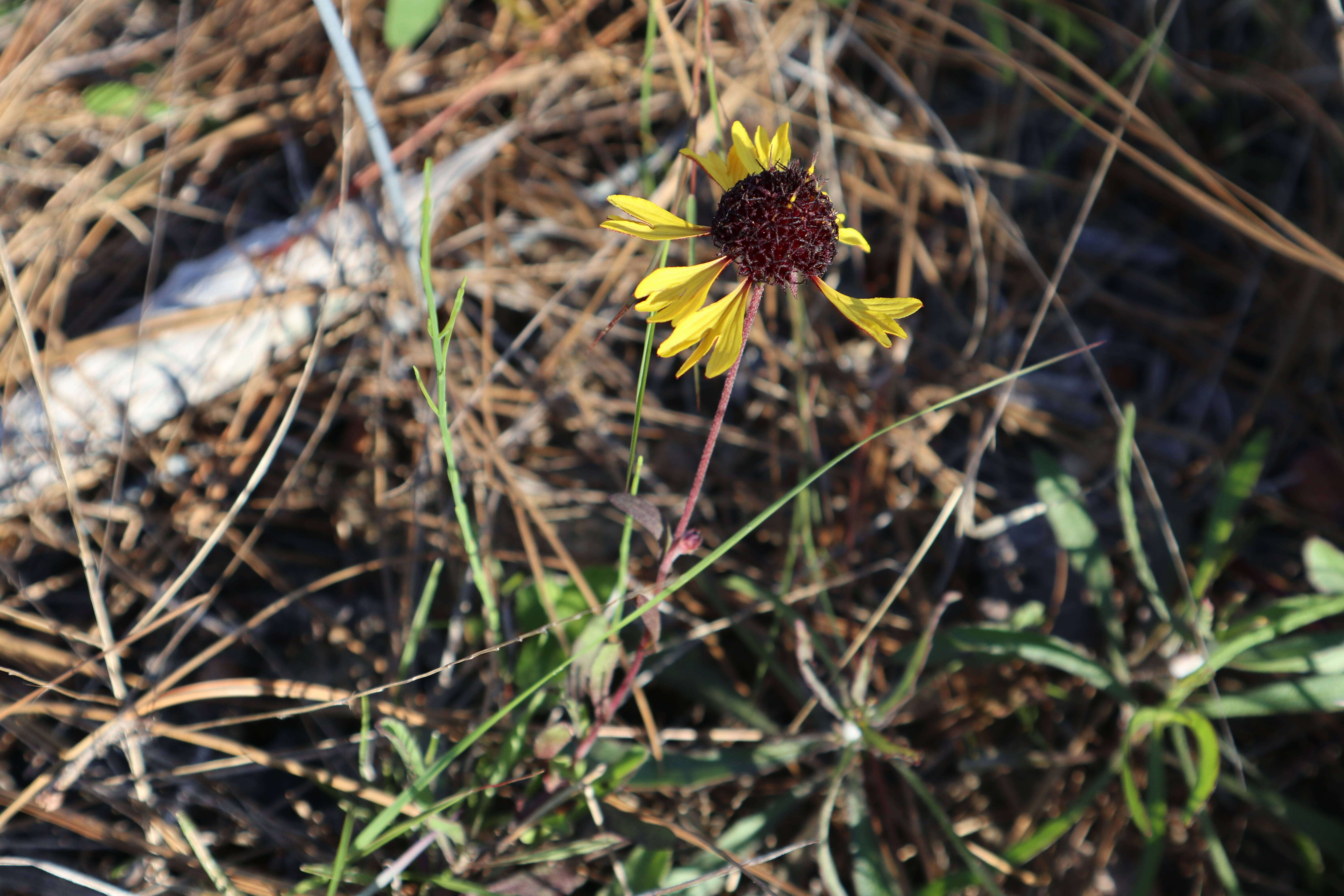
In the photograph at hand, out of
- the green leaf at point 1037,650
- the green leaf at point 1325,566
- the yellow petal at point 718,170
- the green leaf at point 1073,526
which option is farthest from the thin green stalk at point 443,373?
the green leaf at point 1325,566

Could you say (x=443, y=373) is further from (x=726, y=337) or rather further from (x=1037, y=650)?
(x=1037, y=650)

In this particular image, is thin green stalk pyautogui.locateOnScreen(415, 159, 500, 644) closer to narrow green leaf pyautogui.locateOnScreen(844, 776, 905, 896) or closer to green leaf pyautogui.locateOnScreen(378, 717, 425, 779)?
green leaf pyautogui.locateOnScreen(378, 717, 425, 779)

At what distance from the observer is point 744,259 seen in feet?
3.71

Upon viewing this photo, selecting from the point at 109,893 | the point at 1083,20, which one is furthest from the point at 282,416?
the point at 1083,20

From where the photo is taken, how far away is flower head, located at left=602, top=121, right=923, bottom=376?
104 centimetres

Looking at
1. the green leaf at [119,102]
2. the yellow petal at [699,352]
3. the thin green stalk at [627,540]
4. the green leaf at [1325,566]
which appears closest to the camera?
the yellow petal at [699,352]

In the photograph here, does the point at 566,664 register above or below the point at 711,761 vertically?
above

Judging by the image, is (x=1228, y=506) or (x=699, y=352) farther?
(x=1228, y=506)

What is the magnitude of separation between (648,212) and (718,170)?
212 mm

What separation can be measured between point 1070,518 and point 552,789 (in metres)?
1.21

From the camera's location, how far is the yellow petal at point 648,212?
108cm

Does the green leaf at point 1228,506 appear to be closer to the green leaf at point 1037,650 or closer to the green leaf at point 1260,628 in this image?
the green leaf at point 1260,628

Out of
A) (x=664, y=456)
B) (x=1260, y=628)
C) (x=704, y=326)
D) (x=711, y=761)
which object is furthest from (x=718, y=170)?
A: (x=1260, y=628)

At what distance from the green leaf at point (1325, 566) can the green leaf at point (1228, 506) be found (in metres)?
0.14
